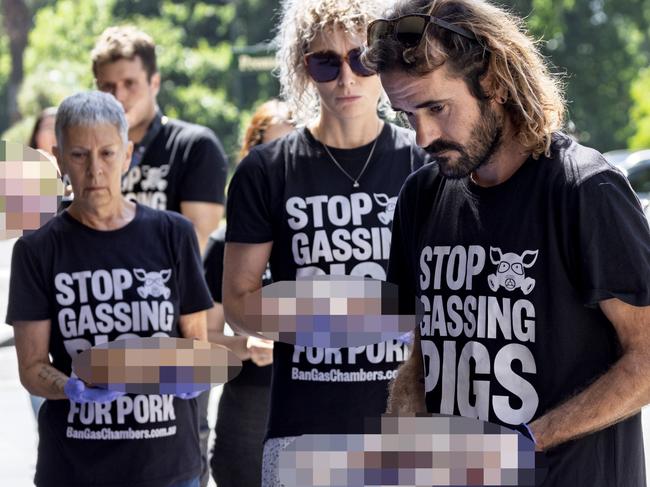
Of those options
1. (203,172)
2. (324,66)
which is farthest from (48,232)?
(203,172)

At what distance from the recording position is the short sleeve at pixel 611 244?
2.11 meters

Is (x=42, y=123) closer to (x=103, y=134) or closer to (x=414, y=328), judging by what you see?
(x=103, y=134)

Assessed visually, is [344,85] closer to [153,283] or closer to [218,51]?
[153,283]

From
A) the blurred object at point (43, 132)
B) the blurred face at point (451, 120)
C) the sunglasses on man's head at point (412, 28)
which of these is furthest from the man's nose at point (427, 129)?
the blurred object at point (43, 132)

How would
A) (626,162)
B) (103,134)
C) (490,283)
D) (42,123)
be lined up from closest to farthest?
1. (490,283)
2. (103,134)
3. (42,123)
4. (626,162)

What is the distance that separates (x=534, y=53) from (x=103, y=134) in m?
1.43

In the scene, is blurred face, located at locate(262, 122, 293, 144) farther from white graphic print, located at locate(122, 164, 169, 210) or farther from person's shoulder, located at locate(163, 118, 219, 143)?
white graphic print, located at locate(122, 164, 169, 210)

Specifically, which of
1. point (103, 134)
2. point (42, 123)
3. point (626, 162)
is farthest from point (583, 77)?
point (103, 134)

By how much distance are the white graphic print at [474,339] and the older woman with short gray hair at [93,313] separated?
111cm

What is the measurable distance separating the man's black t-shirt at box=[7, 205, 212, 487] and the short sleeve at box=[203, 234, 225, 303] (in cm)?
75

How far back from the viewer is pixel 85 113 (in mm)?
3344

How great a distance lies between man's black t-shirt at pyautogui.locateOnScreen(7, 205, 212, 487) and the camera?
3.27 metres

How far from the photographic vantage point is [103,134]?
335cm

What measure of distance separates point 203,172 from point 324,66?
1.46 m
